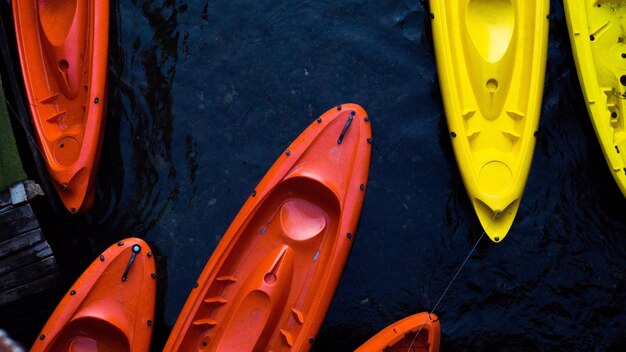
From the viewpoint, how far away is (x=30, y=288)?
4.74 m

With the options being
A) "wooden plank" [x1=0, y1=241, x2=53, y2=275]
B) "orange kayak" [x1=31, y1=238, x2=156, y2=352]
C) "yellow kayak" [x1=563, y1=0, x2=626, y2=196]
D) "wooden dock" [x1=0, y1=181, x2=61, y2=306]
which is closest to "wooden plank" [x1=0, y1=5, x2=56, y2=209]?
"wooden dock" [x1=0, y1=181, x2=61, y2=306]

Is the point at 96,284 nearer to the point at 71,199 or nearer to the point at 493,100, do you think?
the point at 71,199

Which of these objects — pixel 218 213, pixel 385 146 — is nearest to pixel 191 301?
pixel 218 213

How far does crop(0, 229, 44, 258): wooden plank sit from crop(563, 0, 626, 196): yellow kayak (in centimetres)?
353

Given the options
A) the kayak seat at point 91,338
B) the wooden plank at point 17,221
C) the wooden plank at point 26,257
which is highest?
the wooden plank at point 17,221

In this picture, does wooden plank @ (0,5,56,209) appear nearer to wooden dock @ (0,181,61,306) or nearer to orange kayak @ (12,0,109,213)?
orange kayak @ (12,0,109,213)

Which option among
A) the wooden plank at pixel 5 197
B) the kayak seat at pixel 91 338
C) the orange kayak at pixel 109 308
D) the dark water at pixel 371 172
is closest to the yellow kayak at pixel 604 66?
the dark water at pixel 371 172

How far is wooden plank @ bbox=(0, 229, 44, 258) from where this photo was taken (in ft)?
15.4

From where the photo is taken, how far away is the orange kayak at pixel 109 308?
468 centimetres

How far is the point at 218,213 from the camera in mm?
5219

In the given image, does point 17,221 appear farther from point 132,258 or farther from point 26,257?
point 132,258

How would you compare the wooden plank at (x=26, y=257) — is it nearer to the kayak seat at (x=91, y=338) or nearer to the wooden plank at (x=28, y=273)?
the wooden plank at (x=28, y=273)

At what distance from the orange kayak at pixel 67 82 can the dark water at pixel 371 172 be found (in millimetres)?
270

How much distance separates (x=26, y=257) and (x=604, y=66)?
380 centimetres
